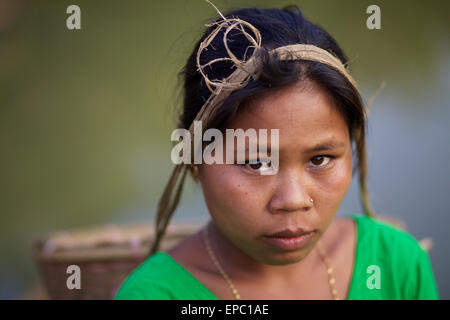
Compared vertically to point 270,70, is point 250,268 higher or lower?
lower

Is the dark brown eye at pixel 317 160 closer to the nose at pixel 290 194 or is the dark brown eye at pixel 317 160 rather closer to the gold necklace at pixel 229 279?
the nose at pixel 290 194

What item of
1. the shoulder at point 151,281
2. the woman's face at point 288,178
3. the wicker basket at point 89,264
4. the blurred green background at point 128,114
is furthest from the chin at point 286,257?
the blurred green background at point 128,114

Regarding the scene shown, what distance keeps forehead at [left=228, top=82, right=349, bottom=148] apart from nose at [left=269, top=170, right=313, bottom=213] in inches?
3.1

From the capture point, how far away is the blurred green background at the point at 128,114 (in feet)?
12.2

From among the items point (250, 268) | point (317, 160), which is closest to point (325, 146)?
point (317, 160)

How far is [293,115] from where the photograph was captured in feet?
3.92

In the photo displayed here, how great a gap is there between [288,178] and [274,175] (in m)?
0.03

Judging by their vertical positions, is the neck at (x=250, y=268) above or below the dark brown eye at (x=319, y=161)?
below

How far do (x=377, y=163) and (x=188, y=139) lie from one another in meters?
2.76

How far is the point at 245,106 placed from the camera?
1225 millimetres

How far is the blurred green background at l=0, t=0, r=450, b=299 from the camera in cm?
371

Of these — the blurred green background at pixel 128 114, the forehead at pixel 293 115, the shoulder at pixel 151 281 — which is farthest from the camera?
the blurred green background at pixel 128 114

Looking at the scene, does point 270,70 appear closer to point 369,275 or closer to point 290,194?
point 290,194

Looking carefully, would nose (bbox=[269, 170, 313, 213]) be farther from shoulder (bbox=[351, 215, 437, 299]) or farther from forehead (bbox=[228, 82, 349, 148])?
shoulder (bbox=[351, 215, 437, 299])
